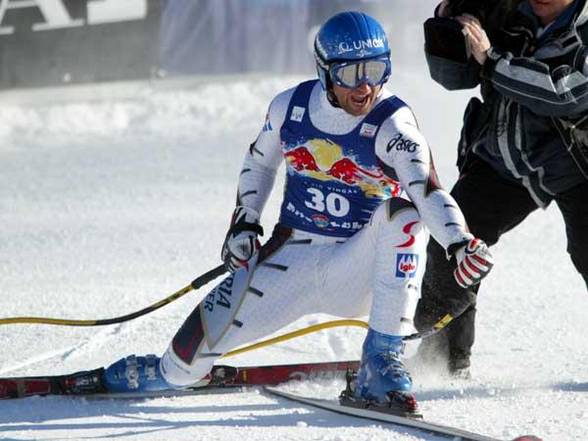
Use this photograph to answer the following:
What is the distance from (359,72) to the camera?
15.3 ft

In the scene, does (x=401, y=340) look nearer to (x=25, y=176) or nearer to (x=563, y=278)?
(x=563, y=278)

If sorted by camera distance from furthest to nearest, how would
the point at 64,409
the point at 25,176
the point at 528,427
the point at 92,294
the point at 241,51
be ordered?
the point at 241,51 → the point at 25,176 → the point at 92,294 → the point at 64,409 → the point at 528,427

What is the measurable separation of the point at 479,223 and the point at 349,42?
102cm

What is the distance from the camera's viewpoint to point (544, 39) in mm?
4930

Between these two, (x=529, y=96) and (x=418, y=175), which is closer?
(x=418, y=175)

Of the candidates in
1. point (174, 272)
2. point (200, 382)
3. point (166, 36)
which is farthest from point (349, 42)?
point (166, 36)

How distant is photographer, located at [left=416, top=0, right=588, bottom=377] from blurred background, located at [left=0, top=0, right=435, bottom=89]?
6604 mm

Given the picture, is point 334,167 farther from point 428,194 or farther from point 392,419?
point 392,419

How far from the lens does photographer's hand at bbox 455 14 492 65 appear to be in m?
4.94

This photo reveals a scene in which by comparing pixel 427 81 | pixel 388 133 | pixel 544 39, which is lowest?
pixel 388 133

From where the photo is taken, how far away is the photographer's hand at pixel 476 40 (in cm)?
494

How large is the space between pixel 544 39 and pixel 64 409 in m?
2.34

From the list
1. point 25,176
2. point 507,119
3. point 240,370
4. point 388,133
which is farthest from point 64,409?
point 25,176

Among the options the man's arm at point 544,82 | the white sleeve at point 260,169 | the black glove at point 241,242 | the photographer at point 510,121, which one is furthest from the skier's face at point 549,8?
the black glove at point 241,242
